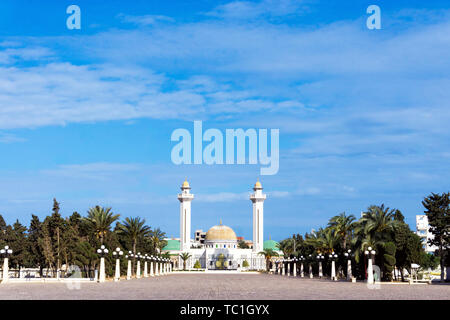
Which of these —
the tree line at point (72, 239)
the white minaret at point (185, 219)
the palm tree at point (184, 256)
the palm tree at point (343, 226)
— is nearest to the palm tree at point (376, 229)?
the palm tree at point (343, 226)

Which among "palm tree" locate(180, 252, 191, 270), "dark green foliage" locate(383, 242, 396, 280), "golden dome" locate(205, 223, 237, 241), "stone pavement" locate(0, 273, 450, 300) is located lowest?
"palm tree" locate(180, 252, 191, 270)

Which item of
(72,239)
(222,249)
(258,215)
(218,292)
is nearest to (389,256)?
(218,292)

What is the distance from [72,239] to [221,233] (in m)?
99.4

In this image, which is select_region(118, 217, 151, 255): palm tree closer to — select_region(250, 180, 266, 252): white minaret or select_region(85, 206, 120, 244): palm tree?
select_region(85, 206, 120, 244): palm tree

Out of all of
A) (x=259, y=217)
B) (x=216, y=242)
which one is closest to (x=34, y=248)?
(x=259, y=217)

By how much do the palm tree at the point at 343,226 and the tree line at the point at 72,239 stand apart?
76.3 feet

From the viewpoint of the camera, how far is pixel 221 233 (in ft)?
545

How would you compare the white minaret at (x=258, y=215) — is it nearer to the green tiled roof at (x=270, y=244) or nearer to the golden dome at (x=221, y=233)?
the golden dome at (x=221, y=233)

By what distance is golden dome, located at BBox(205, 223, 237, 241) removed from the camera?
165 meters

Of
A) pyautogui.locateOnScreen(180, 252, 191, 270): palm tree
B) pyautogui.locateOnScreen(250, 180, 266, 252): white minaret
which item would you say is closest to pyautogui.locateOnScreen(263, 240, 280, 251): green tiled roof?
pyautogui.locateOnScreen(250, 180, 266, 252): white minaret

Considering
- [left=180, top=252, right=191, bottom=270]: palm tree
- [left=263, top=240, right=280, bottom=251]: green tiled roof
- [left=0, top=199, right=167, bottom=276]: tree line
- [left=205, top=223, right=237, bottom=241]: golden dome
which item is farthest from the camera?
[left=263, top=240, right=280, bottom=251]: green tiled roof

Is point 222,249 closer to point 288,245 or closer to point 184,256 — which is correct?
point 184,256
